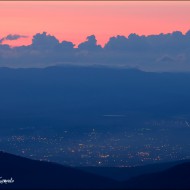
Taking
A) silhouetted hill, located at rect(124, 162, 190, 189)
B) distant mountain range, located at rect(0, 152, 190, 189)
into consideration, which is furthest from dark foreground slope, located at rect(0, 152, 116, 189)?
silhouetted hill, located at rect(124, 162, 190, 189)

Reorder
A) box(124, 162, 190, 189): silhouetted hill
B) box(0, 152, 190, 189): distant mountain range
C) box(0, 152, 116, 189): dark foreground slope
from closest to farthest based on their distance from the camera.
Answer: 1. box(124, 162, 190, 189): silhouetted hill
2. box(0, 152, 190, 189): distant mountain range
3. box(0, 152, 116, 189): dark foreground slope

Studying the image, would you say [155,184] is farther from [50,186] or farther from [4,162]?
[4,162]

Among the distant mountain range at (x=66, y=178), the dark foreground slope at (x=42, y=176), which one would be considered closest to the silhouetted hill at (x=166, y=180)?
the distant mountain range at (x=66, y=178)

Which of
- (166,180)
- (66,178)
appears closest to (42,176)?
(66,178)

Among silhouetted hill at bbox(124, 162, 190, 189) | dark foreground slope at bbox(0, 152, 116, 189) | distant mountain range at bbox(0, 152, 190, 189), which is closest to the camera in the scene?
silhouetted hill at bbox(124, 162, 190, 189)

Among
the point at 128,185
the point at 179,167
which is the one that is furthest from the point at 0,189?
the point at 179,167

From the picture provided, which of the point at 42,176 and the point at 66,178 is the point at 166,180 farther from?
the point at 42,176

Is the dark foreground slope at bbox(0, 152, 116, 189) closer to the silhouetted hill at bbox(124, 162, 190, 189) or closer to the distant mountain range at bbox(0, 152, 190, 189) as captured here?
the distant mountain range at bbox(0, 152, 190, 189)
